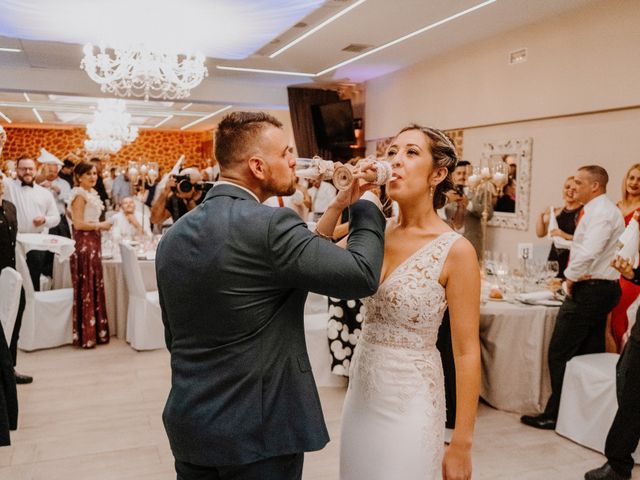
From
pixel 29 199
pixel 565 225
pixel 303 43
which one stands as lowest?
pixel 565 225

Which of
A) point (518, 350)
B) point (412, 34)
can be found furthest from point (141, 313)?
point (412, 34)

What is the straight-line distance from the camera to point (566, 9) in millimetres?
5504

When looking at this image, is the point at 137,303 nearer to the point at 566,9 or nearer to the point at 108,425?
the point at 108,425

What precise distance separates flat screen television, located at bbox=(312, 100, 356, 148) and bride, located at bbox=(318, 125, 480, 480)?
797 cm

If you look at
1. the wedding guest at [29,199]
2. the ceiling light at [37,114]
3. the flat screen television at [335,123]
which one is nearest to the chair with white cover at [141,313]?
the wedding guest at [29,199]

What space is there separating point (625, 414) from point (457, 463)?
1627mm

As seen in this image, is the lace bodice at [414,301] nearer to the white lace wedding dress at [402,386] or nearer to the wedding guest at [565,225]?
the white lace wedding dress at [402,386]

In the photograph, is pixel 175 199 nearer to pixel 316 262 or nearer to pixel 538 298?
pixel 538 298

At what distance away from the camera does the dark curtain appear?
1016 centimetres

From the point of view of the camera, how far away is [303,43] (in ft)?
23.2

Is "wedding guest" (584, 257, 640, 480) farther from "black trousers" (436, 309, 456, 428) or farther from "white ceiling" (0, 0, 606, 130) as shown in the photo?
"white ceiling" (0, 0, 606, 130)

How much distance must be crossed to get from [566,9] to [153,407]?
5.05m

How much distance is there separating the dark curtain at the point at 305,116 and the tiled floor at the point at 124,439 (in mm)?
6483

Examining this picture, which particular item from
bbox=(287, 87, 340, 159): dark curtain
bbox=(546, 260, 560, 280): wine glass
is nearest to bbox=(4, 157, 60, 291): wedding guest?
bbox=(546, 260, 560, 280): wine glass
